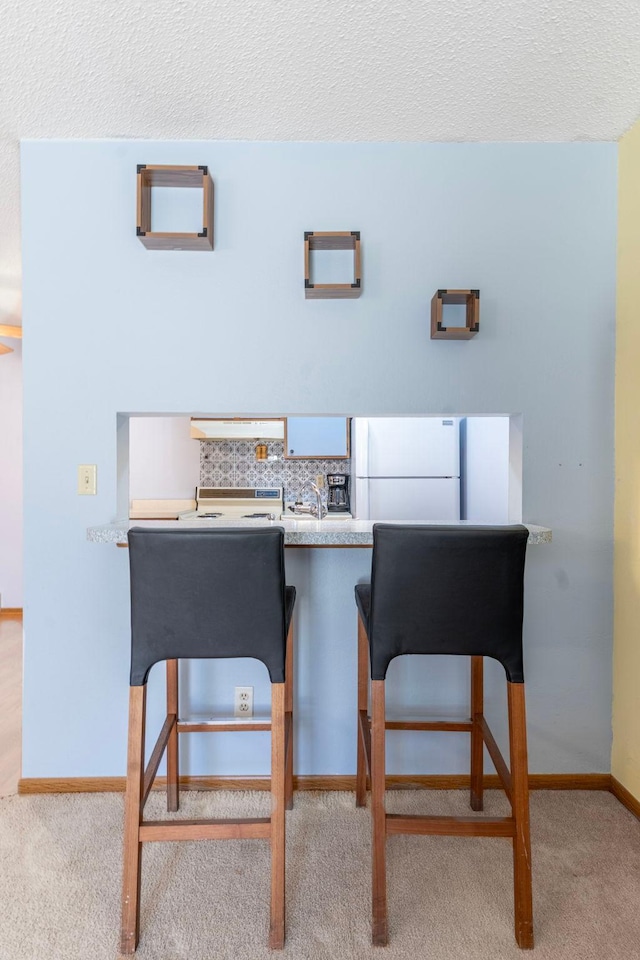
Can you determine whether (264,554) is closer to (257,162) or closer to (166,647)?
(166,647)

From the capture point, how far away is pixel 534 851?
1575mm

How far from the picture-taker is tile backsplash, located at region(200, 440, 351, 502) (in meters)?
4.28

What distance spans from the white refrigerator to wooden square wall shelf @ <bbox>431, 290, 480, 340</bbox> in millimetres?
1346

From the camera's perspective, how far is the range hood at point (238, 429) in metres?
4.11

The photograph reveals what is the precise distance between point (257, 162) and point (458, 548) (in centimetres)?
160

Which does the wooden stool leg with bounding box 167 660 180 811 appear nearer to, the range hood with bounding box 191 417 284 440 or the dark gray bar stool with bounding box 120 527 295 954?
the dark gray bar stool with bounding box 120 527 295 954

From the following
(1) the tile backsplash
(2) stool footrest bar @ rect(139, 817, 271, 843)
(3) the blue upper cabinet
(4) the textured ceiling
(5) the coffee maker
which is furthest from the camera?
(1) the tile backsplash

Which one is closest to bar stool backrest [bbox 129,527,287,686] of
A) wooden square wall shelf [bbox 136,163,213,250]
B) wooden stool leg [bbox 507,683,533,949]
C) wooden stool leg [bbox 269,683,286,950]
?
wooden stool leg [bbox 269,683,286,950]

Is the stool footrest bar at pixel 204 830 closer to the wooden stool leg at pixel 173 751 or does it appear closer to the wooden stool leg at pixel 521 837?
the wooden stool leg at pixel 173 751

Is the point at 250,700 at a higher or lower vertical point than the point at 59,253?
Answer: lower

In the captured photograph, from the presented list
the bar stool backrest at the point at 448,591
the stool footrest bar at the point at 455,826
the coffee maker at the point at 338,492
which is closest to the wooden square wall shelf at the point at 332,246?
the bar stool backrest at the point at 448,591

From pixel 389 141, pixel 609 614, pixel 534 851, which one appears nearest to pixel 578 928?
pixel 534 851

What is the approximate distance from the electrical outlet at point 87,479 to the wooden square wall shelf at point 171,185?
0.84 metres

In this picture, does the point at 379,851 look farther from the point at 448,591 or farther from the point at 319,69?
the point at 319,69
